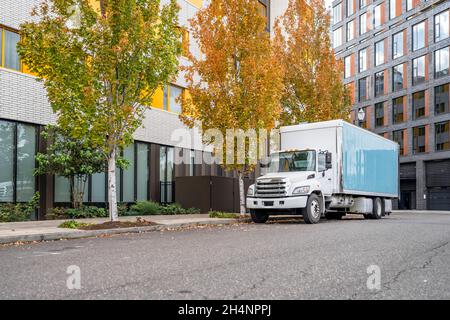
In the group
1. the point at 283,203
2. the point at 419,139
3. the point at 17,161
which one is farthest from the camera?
the point at 419,139

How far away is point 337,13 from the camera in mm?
64062

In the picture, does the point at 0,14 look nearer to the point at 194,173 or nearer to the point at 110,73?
the point at 110,73

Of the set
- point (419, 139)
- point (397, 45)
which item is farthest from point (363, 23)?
point (419, 139)

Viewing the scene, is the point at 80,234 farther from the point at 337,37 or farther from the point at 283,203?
the point at 337,37

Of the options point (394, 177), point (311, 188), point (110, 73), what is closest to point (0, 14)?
point (110, 73)

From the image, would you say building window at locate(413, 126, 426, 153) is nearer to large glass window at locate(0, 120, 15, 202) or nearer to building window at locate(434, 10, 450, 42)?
building window at locate(434, 10, 450, 42)

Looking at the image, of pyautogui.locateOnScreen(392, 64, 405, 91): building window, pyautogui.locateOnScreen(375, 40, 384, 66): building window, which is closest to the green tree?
pyautogui.locateOnScreen(392, 64, 405, 91): building window

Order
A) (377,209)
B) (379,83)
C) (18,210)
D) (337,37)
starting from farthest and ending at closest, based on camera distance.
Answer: (337,37)
(379,83)
(377,209)
(18,210)

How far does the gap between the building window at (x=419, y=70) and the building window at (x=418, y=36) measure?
1296 mm

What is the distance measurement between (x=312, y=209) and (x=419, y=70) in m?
36.5

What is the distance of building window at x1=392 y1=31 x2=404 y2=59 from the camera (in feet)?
170

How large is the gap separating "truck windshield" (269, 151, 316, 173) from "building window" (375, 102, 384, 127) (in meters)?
38.3

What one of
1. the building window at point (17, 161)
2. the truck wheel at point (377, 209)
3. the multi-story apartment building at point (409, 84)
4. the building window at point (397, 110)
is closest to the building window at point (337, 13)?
the multi-story apartment building at point (409, 84)
